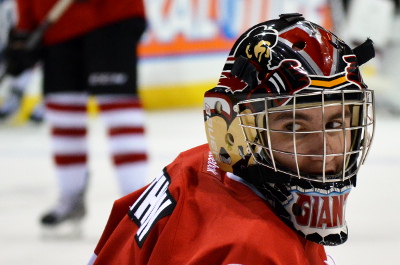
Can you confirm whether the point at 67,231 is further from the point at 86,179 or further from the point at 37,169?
the point at 37,169

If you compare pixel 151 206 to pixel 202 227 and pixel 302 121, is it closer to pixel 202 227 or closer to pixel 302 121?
pixel 202 227

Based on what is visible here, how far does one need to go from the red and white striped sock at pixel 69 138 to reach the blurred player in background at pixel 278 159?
160 cm

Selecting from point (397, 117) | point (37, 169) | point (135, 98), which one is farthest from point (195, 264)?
point (397, 117)

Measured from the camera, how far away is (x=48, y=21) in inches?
106

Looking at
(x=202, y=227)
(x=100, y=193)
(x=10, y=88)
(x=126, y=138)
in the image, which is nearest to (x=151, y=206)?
(x=202, y=227)

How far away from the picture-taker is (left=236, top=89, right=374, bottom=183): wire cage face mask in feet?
3.54

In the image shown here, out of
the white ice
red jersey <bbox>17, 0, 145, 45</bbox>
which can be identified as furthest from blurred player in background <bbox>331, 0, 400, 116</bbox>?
red jersey <bbox>17, 0, 145, 45</bbox>

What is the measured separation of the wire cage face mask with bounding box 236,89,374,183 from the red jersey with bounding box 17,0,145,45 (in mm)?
1599

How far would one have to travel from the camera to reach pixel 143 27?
271 cm

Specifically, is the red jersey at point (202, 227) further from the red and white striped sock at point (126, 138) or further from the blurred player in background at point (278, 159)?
the red and white striped sock at point (126, 138)

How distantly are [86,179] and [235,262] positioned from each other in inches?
75.3

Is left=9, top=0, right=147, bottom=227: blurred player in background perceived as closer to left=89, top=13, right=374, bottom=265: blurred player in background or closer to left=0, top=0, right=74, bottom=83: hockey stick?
left=0, top=0, right=74, bottom=83: hockey stick

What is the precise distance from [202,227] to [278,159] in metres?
0.17

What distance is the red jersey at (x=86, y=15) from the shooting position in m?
Result: 2.65
